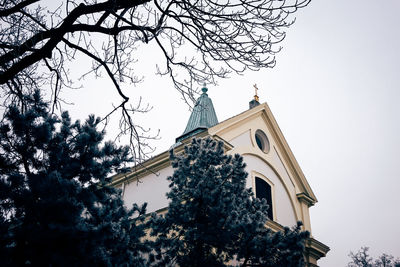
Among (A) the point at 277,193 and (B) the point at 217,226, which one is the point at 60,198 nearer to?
(B) the point at 217,226

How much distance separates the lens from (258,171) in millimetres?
12180

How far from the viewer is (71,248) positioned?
3561 mm

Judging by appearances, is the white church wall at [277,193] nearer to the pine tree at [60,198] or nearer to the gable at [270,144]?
the gable at [270,144]

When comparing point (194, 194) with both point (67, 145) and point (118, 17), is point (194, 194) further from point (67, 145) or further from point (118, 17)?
point (118, 17)

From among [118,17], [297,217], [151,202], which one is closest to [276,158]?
[297,217]

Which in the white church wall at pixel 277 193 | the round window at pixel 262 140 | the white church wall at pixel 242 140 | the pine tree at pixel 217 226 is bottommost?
the pine tree at pixel 217 226

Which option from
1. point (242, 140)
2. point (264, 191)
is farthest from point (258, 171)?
point (242, 140)

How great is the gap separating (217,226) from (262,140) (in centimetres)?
814

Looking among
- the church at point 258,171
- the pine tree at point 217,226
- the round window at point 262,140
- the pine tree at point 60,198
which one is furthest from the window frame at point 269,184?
the pine tree at point 60,198

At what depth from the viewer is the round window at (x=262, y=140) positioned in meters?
13.4

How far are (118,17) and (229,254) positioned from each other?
5005mm

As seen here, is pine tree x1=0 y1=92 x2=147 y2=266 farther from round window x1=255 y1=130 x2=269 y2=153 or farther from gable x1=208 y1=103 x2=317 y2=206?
round window x1=255 y1=130 x2=269 y2=153

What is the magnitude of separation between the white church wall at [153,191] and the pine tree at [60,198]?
6196 millimetres

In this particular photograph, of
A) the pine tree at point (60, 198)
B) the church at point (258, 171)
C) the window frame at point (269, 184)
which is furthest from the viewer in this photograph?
the window frame at point (269, 184)
